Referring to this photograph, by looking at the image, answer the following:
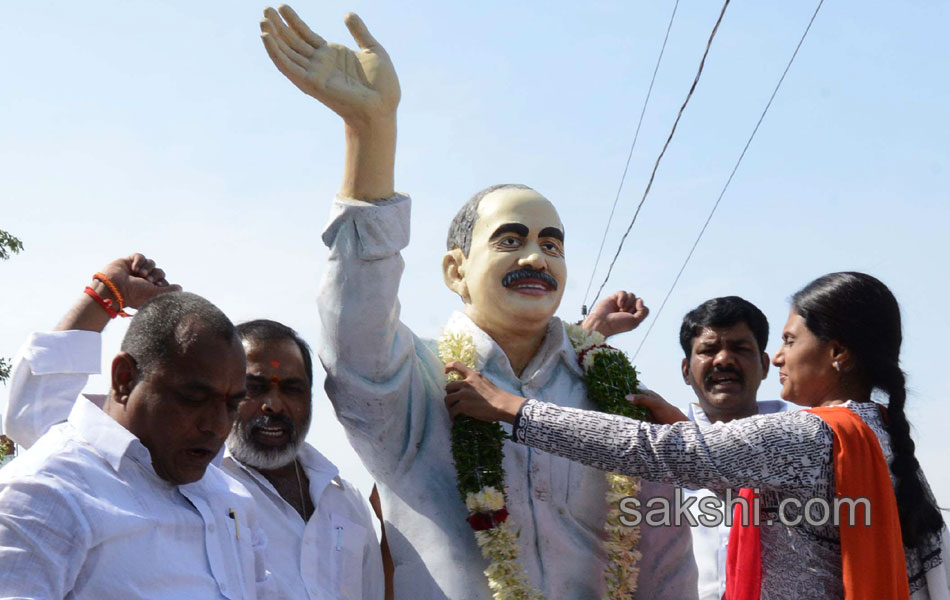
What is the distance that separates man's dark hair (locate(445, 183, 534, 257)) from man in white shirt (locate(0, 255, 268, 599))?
1805mm

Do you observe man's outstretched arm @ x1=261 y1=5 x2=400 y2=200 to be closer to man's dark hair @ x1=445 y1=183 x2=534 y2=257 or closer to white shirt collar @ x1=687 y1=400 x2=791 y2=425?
man's dark hair @ x1=445 y1=183 x2=534 y2=257

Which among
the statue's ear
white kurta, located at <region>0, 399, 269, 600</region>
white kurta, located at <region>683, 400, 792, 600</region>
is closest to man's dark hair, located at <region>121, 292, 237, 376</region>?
white kurta, located at <region>0, 399, 269, 600</region>

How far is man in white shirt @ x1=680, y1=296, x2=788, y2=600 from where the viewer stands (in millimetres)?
4949

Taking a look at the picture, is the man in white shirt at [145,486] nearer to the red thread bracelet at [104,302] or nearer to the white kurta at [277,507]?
the white kurta at [277,507]

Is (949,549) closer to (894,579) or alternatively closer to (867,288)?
(894,579)

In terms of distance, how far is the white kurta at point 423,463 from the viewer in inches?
157

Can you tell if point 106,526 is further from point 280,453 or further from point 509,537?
point 509,537

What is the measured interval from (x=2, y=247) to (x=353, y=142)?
7.05m

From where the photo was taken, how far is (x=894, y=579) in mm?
3295

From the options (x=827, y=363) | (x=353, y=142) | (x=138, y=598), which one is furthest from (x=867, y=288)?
(x=138, y=598)

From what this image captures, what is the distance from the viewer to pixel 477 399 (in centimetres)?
402

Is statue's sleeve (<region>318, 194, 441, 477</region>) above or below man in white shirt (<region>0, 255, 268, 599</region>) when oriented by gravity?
above

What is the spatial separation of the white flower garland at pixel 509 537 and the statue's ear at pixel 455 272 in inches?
9.8

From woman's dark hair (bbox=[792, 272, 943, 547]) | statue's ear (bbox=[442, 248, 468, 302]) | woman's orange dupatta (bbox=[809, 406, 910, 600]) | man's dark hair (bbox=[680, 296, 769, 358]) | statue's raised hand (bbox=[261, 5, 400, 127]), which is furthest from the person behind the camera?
man's dark hair (bbox=[680, 296, 769, 358])
